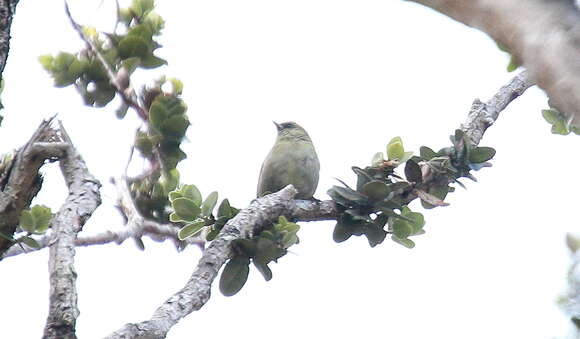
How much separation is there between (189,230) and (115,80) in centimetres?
68

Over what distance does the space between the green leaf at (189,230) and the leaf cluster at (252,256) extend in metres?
0.30

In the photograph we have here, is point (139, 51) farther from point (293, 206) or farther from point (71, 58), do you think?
point (293, 206)

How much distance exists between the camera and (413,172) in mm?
3486

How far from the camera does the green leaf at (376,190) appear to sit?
338 cm

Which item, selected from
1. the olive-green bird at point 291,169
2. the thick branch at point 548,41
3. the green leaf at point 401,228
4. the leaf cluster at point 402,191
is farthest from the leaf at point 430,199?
the thick branch at point 548,41

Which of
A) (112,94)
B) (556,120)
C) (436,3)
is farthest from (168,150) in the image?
(436,3)

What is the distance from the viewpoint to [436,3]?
1086 millimetres

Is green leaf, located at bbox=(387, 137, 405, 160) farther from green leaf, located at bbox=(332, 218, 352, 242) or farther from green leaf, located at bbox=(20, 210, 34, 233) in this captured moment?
green leaf, located at bbox=(20, 210, 34, 233)

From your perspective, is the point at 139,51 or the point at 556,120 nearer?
the point at 139,51

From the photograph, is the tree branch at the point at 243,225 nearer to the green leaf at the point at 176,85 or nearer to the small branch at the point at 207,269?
the small branch at the point at 207,269

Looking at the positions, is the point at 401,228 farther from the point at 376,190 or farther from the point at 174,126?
the point at 174,126

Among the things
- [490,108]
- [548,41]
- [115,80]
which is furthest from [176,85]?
[548,41]

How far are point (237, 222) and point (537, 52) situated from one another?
2.32 meters

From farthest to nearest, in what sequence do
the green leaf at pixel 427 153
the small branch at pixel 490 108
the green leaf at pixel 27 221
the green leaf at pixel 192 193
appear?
the small branch at pixel 490 108, the green leaf at pixel 427 153, the green leaf at pixel 192 193, the green leaf at pixel 27 221
